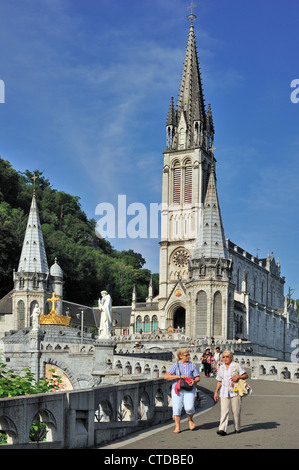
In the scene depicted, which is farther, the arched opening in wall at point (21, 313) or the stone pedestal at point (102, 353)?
the arched opening in wall at point (21, 313)

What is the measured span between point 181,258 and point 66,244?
1550 centimetres

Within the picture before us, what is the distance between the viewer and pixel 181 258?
314 feet

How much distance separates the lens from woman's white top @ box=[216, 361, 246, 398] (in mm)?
13695

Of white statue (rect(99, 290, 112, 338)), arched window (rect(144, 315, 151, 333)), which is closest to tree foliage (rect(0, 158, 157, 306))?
arched window (rect(144, 315, 151, 333))

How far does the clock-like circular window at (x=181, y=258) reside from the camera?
9506 centimetres

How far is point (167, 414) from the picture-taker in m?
16.9

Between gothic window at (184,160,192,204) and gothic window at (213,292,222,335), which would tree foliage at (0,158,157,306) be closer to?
gothic window at (184,160,192,204)

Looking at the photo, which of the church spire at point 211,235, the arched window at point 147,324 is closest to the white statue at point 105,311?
the church spire at point 211,235

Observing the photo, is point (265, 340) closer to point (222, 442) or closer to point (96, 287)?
point (96, 287)

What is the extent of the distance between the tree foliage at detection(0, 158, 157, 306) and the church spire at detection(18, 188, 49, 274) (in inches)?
224

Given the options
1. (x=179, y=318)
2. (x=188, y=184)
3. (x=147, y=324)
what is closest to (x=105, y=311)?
(x=179, y=318)

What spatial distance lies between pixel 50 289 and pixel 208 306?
1979cm

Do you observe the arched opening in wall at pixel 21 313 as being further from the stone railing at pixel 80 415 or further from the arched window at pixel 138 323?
the stone railing at pixel 80 415

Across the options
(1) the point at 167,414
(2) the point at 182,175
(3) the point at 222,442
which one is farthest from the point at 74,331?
(3) the point at 222,442
